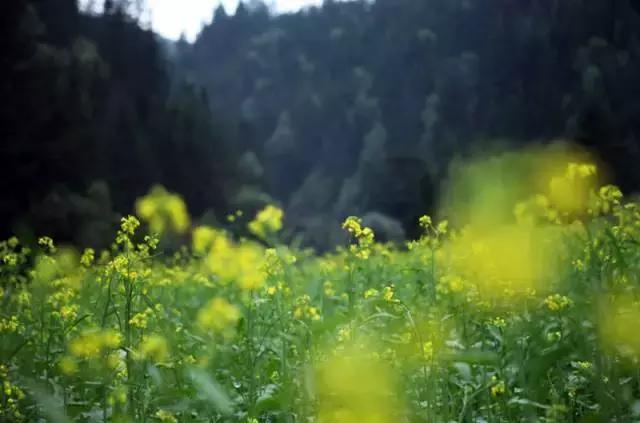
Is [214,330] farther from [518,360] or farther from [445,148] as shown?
[445,148]

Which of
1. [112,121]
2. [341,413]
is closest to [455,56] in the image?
[112,121]

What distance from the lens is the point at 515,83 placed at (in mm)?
17547

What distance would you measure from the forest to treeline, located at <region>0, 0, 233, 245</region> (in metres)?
0.05

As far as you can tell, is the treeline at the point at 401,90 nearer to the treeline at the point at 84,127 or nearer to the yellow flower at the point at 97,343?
the treeline at the point at 84,127

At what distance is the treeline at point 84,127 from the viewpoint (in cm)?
1049

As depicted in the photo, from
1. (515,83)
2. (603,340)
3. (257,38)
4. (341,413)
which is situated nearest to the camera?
(341,413)

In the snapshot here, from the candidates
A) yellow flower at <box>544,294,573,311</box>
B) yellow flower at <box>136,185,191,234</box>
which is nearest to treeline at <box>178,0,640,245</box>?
yellow flower at <box>136,185,191,234</box>

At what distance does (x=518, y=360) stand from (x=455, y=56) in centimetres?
2032

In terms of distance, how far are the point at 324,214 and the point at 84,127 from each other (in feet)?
23.6

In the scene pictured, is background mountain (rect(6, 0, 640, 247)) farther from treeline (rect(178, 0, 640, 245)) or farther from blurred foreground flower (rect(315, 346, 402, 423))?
blurred foreground flower (rect(315, 346, 402, 423))

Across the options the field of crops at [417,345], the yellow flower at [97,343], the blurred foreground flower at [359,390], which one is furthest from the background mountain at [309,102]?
the blurred foreground flower at [359,390]

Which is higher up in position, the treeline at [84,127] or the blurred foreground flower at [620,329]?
the treeline at [84,127]

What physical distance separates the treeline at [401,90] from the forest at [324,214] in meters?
0.08

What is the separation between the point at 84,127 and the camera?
40.7 ft
